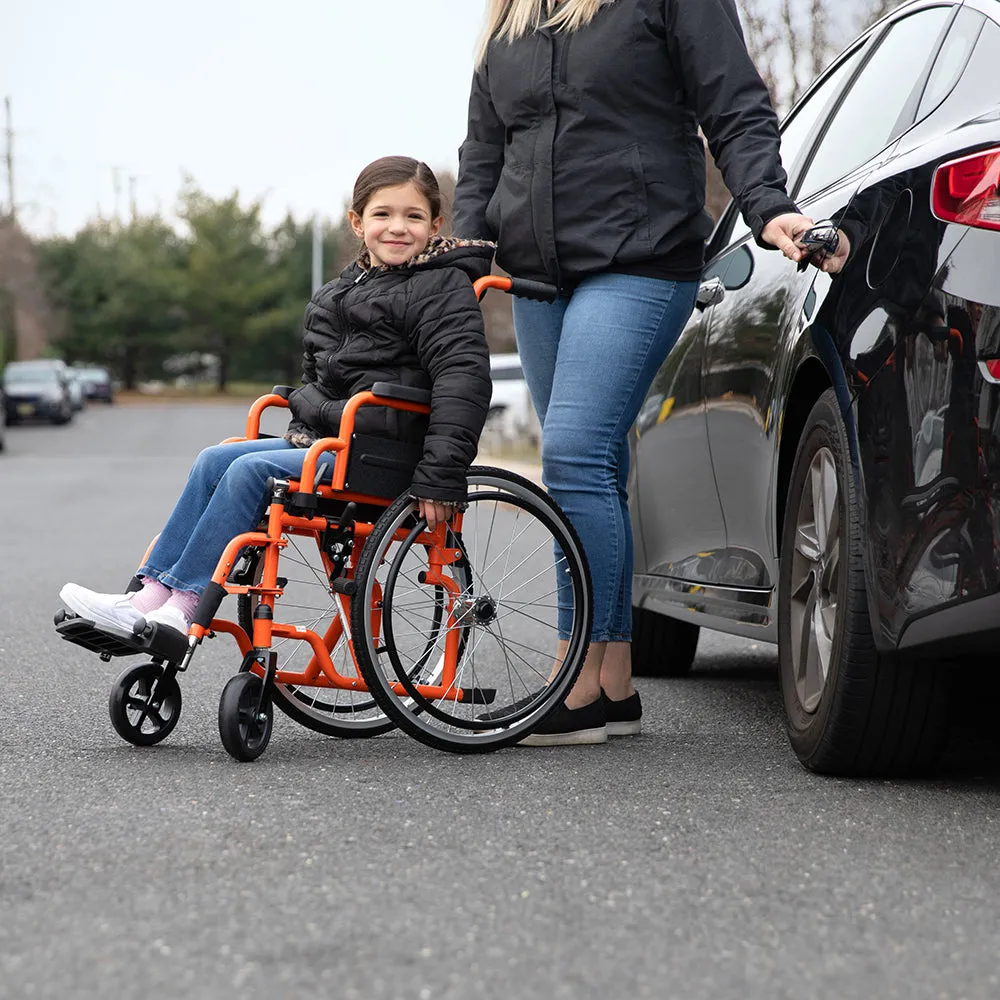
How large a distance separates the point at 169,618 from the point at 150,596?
99mm

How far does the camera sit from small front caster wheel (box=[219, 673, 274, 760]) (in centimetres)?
340

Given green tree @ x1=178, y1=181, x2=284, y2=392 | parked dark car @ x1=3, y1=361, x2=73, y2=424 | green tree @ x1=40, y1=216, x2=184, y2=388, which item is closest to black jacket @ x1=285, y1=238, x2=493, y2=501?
parked dark car @ x1=3, y1=361, x2=73, y2=424

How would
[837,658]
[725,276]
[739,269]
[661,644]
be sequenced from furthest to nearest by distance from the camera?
[661,644] < [725,276] < [739,269] < [837,658]

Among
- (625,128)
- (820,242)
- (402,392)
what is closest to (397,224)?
(402,392)

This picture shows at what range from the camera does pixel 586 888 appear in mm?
2504

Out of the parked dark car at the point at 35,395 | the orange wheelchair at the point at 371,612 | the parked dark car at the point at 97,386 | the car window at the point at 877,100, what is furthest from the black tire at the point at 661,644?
the parked dark car at the point at 97,386

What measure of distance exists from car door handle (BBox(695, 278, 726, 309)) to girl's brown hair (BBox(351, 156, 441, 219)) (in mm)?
750

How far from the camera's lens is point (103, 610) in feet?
11.2

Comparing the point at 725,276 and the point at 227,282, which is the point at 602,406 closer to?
the point at 725,276

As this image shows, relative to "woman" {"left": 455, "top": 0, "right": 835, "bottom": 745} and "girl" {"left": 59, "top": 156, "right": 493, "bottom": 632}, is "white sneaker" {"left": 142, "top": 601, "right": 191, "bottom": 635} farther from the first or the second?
"woman" {"left": 455, "top": 0, "right": 835, "bottom": 745}

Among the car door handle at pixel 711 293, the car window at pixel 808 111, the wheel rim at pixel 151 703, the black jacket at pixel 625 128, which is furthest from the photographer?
the car window at pixel 808 111

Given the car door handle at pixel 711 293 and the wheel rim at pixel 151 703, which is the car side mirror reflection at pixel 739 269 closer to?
the car door handle at pixel 711 293

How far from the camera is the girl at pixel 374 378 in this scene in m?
3.51

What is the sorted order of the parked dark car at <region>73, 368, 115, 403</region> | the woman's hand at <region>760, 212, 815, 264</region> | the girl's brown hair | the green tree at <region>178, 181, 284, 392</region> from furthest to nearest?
the green tree at <region>178, 181, 284, 392</region>
the parked dark car at <region>73, 368, 115, 403</region>
the girl's brown hair
the woman's hand at <region>760, 212, 815, 264</region>
